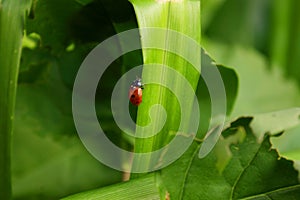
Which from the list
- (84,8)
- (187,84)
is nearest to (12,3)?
(84,8)

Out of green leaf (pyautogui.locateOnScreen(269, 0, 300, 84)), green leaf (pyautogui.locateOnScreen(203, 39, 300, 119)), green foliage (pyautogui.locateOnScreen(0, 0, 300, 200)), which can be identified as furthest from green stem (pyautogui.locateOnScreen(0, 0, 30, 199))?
green leaf (pyautogui.locateOnScreen(269, 0, 300, 84))

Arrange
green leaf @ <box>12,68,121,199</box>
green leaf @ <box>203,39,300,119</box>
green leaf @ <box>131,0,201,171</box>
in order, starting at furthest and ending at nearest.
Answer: green leaf @ <box>203,39,300,119</box> → green leaf @ <box>12,68,121,199</box> → green leaf @ <box>131,0,201,171</box>

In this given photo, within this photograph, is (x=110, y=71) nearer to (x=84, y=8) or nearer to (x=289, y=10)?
(x=84, y=8)

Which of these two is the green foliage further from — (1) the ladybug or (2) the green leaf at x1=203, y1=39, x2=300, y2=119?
(2) the green leaf at x1=203, y1=39, x2=300, y2=119

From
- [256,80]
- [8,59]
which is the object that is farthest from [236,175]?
[256,80]

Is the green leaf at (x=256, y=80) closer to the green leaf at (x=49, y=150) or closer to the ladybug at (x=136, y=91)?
the green leaf at (x=49, y=150)

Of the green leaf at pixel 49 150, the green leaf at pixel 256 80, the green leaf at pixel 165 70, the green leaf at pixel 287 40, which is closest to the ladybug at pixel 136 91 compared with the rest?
the green leaf at pixel 165 70
